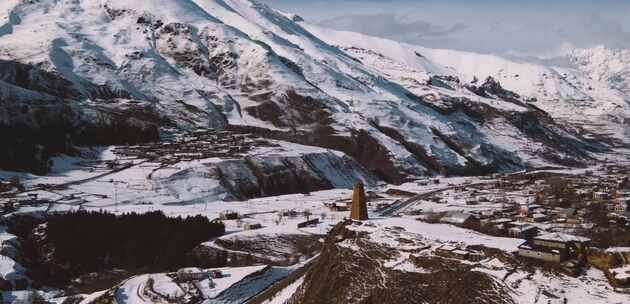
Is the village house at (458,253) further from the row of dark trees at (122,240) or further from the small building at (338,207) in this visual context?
the small building at (338,207)

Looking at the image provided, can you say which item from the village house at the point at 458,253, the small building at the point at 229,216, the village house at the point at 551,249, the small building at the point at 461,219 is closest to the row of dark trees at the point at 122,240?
the small building at the point at 229,216

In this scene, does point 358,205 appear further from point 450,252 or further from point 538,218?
point 538,218

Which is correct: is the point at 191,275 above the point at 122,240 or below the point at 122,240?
above

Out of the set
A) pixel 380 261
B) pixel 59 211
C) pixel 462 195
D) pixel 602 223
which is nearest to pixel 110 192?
pixel 59 211

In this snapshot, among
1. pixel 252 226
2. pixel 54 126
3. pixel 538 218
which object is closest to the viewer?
pixel 252 226

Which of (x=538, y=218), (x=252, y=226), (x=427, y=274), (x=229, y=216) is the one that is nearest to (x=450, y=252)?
(x=427, y=274)

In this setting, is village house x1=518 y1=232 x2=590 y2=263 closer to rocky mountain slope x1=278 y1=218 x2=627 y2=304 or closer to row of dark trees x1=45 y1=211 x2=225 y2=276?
rocky mountain slope x1=278 y1=218 x2=627 y2=304

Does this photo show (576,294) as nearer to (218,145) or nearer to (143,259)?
(143,259)

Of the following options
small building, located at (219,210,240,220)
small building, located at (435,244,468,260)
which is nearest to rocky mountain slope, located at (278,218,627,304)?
small building, located at (435,244,468,260)

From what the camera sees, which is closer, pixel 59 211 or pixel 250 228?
pixel 250 228
